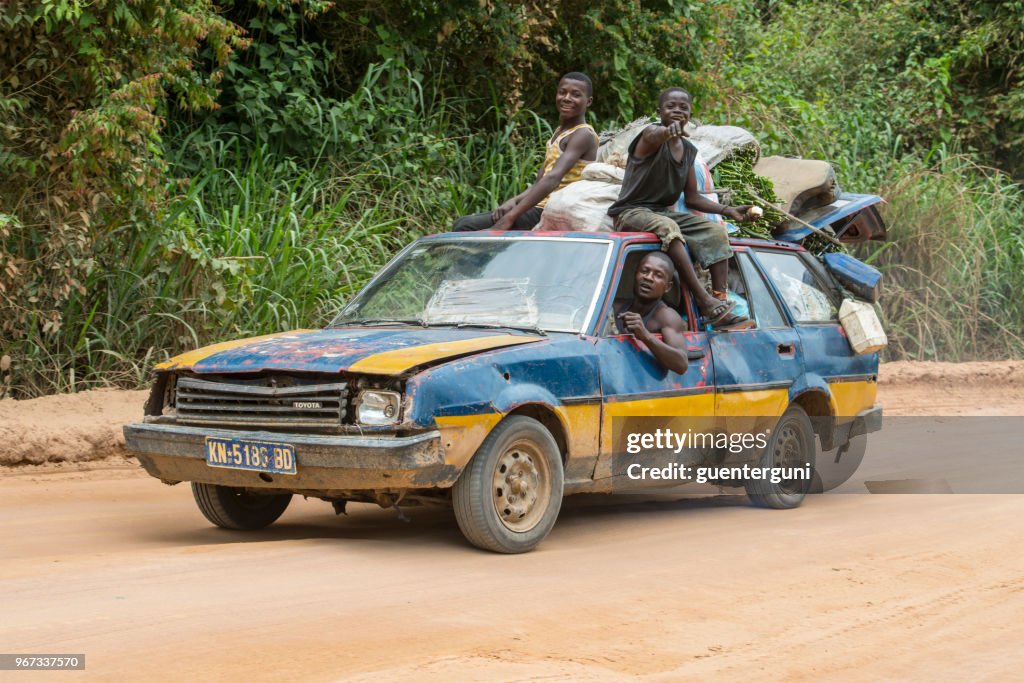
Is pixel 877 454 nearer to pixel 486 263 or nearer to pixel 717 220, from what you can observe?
pixel 717 220

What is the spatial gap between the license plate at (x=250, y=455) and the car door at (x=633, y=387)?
67.8 inches

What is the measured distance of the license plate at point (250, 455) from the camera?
20.6 ft

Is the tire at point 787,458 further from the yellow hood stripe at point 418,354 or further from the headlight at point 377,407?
the headlight at point 377,407

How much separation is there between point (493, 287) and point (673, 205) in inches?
55.9

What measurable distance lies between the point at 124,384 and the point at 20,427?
174 centimetres

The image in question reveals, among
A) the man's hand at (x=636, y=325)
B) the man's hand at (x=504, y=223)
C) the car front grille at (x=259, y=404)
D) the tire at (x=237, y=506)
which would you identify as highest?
the man's hand at (x=504, y=223)

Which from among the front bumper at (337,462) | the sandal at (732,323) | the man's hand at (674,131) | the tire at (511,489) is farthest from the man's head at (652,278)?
the front bumper at (337,462)

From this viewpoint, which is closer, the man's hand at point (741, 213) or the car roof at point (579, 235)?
the car roof at point (579, 235)

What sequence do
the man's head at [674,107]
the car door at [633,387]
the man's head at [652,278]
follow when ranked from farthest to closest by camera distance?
the man's head at [674,107] → the man's head at [652,278] → the car door at [633,387]

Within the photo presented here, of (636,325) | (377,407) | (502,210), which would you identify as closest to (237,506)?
(377,407)

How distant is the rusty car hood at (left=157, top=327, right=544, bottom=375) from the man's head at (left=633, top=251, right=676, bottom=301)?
2.97ft

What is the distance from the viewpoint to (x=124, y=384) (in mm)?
10891

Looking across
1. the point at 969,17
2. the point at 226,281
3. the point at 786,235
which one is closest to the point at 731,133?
the point at 786,235

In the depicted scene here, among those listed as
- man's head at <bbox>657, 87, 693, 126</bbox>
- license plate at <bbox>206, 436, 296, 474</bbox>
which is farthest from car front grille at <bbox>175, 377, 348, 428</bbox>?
man's head at <bbox>657, 87, 693, 126</bbox>
